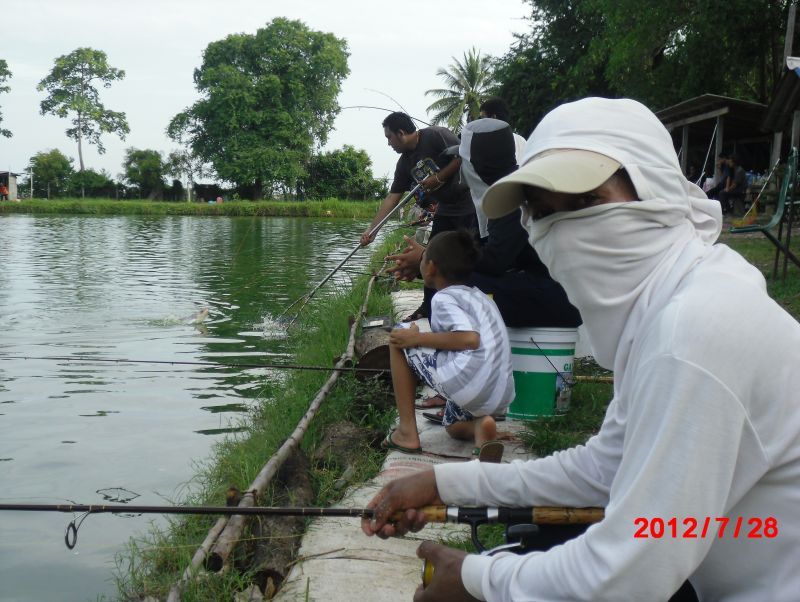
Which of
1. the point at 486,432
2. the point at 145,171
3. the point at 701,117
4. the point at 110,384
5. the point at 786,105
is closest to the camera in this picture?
the point at 486,432

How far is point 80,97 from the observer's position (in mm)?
66125

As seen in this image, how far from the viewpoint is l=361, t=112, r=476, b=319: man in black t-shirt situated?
6.53m

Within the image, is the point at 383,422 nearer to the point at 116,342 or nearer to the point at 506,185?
the point at 506,185

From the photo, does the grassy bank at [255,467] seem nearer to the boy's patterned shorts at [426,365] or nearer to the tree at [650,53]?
the boy's patterned shorts at [426,365]

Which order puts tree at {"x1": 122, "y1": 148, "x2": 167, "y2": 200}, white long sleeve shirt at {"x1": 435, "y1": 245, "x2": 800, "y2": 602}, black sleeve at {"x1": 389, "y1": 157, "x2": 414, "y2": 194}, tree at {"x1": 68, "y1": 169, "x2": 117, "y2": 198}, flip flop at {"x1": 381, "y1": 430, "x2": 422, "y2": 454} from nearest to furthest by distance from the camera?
white long sleeve shirt at {"x1": 435, "y1": 245, "x2": 800, "y2": 602}
flip flop at {"x1": 381, "y1": 430, "x2": 422, "y2": 454}
black sleeve at {"x1": 389, "y1": 157, "x2": 414, "y2": 194}
tree at {"x1": 122, "y1": 148, "x2": 167, "y2": 200}
tree at {"x1": 68, "y1": 169, "x2": 117, "y2": 198}

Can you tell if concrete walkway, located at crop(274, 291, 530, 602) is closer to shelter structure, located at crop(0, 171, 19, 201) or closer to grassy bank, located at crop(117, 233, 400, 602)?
grassy bank, located at crop(117, 233, 400, 602)

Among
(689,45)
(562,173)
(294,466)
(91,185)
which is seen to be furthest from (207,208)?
(562,173)

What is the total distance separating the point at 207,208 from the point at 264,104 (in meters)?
8.66

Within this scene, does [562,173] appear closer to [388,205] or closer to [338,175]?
[388,205]

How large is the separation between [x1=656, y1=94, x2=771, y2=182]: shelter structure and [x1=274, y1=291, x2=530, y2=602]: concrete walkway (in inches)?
605

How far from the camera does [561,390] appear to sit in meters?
4.45

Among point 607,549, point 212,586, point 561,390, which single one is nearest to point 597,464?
point 607,549

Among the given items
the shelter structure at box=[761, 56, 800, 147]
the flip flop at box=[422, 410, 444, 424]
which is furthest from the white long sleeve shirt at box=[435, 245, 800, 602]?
the shelter structure at box=[761, 56, 800, 147]

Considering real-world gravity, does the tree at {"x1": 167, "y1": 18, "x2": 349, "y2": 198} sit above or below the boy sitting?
above
